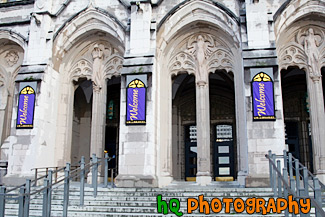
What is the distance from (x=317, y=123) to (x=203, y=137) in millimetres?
4133

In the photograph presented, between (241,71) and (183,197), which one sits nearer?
(183,197)

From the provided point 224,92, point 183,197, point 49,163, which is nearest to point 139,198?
point 183,197

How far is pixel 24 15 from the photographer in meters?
15.2

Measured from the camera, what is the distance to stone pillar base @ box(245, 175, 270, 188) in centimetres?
1070

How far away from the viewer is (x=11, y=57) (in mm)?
15891

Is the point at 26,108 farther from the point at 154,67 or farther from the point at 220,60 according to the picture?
the point at 220,60

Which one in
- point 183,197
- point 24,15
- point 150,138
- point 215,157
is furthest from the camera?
point 215,157

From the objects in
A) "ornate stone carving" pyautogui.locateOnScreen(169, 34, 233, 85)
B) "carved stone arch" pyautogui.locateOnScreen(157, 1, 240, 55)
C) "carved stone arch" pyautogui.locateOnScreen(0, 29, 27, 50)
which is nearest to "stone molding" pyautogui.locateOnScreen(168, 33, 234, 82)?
"ornate stone carving" pyautogui.locateOnScreen(169, 34, 233, 85)

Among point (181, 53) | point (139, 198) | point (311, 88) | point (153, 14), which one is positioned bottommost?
point (139, 198)

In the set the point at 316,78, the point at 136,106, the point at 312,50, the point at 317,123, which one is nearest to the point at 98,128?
the point at 136,106

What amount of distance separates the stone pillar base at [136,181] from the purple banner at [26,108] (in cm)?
413

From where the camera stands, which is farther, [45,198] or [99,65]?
[99,65]

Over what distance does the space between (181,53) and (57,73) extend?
16.6 ft

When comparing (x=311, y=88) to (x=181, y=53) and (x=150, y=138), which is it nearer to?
(x=181, y=53)
